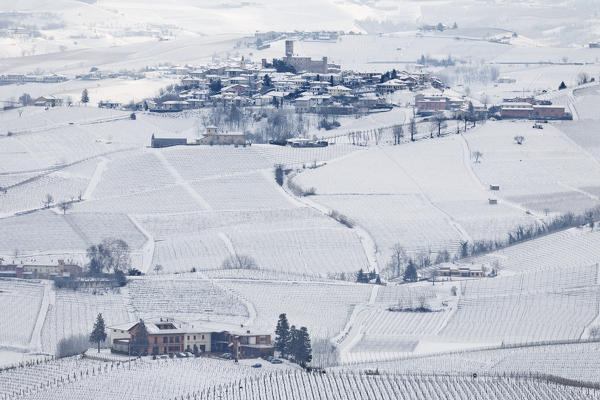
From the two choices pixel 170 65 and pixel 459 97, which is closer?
pixel 459 97

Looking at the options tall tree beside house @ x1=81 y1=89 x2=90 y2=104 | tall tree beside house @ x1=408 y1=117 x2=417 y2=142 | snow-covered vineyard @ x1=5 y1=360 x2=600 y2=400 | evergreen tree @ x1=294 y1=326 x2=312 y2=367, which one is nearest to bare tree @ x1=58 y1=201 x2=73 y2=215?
tall tree beside house @ x1=408 y1=117 x2=417 y2=142

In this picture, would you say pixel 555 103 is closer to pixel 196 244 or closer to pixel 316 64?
pixel 316 64

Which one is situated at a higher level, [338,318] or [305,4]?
[338,318]

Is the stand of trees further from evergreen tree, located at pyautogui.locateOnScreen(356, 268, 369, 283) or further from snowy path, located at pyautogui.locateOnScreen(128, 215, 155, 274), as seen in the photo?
snowy path, located at pyautogui.locateOnScreen(128, 215, 155, 274)

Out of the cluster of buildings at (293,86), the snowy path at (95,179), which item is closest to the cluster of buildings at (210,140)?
the snowy path at (95,179)

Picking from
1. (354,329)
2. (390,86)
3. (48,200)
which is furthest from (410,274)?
(390,86)

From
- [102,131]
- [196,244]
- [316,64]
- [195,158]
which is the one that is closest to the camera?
[196,244]

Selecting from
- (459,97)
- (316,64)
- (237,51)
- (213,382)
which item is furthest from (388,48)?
(213,382)

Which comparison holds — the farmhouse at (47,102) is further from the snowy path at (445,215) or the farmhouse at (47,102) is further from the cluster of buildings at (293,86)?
the snowy path at (445,215)
